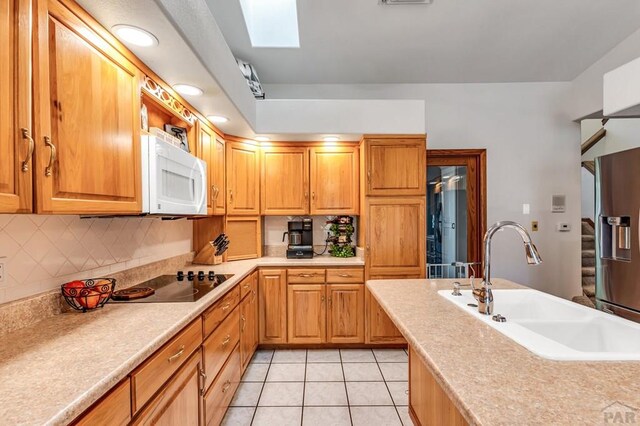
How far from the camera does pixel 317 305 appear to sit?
2.90 metres

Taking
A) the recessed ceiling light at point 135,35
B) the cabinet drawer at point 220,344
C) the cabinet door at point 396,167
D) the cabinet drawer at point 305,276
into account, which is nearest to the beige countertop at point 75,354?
the cabinet drawer at point 220,344

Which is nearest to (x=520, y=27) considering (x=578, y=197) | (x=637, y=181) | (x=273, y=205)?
(x=637, y=181)

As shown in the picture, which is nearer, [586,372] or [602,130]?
[586,372]

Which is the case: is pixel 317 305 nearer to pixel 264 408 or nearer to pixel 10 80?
pixel 264 408

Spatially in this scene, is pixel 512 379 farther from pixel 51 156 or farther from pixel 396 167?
pixel 396 167

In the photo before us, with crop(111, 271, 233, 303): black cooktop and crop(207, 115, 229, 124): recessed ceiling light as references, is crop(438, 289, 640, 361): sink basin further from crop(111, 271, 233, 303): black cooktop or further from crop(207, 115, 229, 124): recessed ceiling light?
crop(207, 115, 229, 124): recessed ceiling light

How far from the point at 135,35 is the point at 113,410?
1.52 meters

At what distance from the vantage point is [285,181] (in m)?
3.19

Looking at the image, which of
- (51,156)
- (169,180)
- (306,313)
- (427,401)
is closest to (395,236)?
(306,313)

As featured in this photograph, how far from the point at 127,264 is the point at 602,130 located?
19.3ft

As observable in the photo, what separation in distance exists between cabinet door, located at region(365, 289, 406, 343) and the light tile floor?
0.13 m

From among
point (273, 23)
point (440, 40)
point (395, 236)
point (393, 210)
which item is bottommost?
point (395, 236)

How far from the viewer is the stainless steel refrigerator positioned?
202cm

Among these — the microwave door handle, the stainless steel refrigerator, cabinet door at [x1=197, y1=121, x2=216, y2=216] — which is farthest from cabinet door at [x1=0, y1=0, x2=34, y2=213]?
the stainless steel refrigerator
